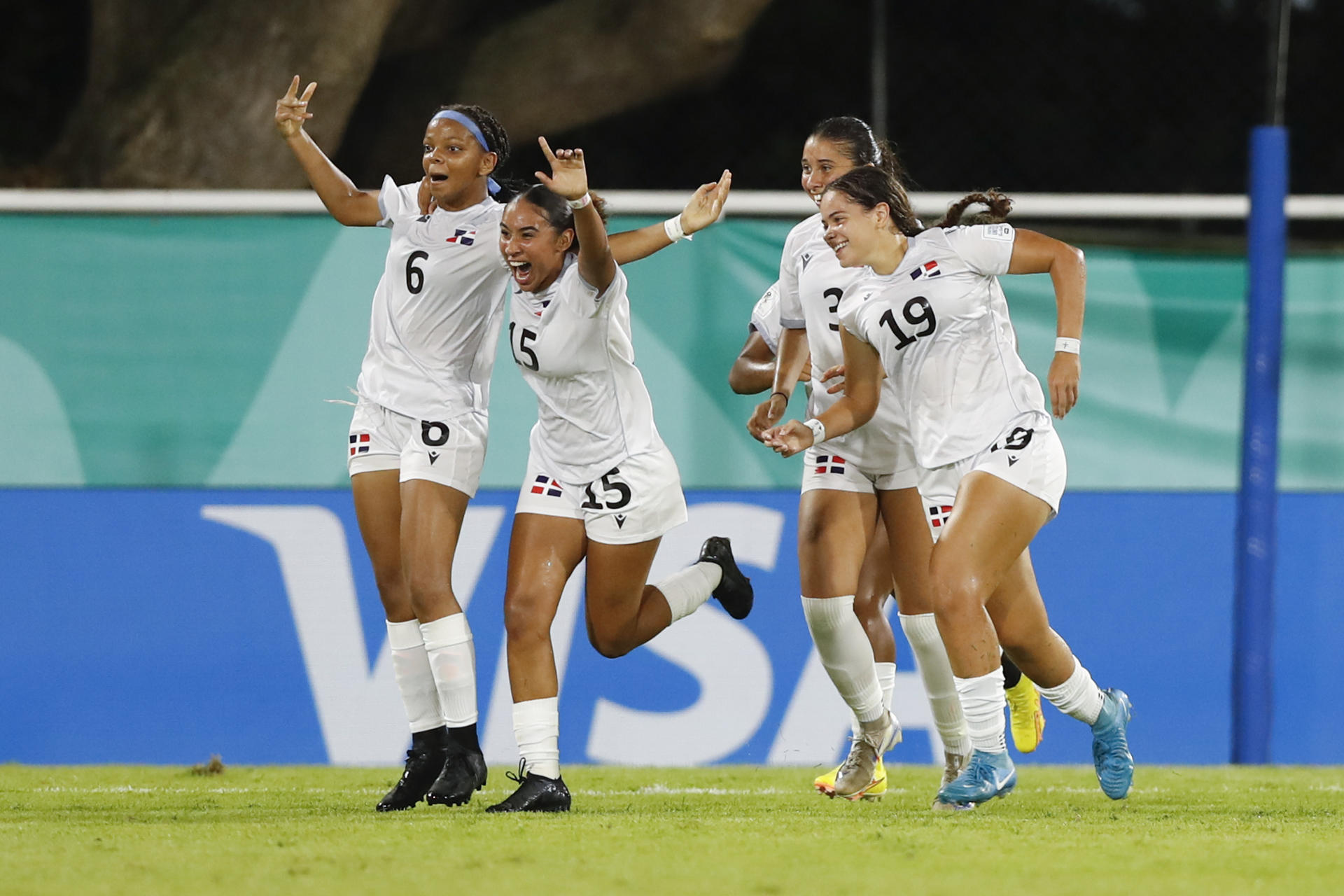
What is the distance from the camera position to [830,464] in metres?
6.05

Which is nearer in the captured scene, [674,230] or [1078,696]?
[674,230]

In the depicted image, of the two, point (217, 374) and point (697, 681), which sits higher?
point (217, 374)

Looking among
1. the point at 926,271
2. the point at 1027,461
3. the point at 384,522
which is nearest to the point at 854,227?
the point at 926,271

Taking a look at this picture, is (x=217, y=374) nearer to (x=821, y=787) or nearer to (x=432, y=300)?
(x=432, y=300)

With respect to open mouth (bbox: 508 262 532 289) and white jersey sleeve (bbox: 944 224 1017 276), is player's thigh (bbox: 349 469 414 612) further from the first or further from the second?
white jersey sleeve (bbox: 944 224 1017 276)

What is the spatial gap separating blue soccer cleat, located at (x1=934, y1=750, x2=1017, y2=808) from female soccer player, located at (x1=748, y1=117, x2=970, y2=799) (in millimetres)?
479

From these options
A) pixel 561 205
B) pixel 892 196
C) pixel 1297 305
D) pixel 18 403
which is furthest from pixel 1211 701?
pixel 18 403

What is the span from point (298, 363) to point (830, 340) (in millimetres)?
2946

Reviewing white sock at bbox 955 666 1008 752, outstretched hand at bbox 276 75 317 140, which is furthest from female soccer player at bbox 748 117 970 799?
outstretched hand at bbox 276 75 317 140

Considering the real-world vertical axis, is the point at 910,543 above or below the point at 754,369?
below

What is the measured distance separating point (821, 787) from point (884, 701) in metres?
0.38

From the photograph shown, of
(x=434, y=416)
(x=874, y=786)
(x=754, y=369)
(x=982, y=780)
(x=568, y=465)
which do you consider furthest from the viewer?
(x=754, y=369)

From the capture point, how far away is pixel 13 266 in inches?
316

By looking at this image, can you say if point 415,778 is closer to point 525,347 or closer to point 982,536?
point 525,347
